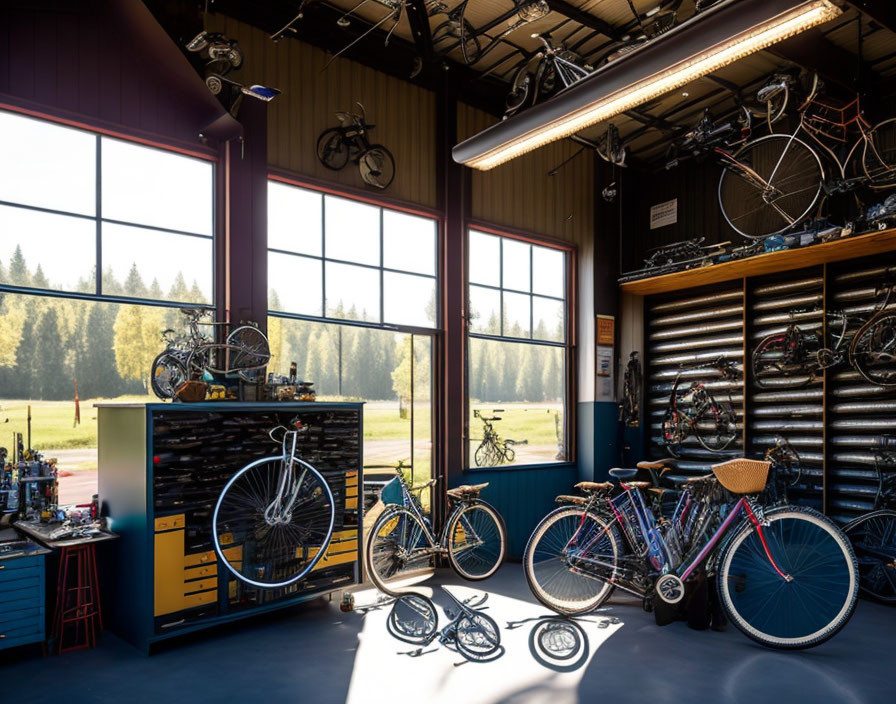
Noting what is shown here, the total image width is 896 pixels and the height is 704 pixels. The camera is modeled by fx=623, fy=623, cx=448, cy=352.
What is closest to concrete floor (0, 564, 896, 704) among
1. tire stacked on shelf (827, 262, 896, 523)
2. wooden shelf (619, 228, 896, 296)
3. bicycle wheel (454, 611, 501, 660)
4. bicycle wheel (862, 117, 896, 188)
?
bicycle wheel (454, 611, 501, 660)

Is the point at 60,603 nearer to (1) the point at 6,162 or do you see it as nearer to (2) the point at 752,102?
(1) the point at 6,162

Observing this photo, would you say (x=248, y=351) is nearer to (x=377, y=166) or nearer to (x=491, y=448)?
(x=377, y=166)

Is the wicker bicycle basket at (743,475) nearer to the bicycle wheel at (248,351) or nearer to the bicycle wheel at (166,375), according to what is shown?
the bicycle wheel at (248,351)

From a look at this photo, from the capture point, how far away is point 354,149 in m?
5.65

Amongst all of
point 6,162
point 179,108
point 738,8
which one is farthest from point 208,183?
point 738,8

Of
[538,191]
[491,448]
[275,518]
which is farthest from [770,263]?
[275,518]

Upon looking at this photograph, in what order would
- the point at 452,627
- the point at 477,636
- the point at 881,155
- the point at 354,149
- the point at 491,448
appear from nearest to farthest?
the point at 477,636 → the point at 452,627 → the point at 354,149 → the point at 881,155 → the point at 491,448

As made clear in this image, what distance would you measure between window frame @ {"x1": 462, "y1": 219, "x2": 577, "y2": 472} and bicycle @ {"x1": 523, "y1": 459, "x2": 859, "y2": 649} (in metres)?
1.82

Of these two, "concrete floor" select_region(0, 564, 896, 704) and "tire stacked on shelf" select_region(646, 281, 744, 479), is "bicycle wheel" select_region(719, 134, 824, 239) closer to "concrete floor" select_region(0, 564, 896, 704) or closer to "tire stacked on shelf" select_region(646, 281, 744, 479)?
"tire stacked on shelf" select_region(646, 281, 744, 479)

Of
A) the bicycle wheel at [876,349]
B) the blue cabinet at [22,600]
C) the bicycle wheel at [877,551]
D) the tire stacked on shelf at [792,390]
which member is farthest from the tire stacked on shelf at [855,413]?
the blue cabinet at [22,600]

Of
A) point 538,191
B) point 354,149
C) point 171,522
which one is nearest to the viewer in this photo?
point 171,522

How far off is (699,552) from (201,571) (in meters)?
3.39

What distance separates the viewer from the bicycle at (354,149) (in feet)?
17.9

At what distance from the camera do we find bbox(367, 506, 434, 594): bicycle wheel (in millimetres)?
5090
